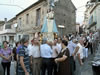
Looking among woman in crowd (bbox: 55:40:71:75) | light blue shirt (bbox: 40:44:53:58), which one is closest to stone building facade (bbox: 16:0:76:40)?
light blue shirt (bbox: 40:44:53:58)

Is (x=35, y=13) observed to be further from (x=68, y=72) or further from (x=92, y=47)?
(x=68, y=72)

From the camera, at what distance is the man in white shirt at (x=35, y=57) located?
19.0ft

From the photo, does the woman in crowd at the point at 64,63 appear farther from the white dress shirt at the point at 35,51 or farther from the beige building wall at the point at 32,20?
the beige building wall at the point at 32,20

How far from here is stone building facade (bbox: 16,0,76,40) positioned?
19.6 metres

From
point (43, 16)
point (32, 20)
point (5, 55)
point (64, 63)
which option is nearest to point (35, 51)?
point (5, 55)

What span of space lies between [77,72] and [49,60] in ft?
3.82

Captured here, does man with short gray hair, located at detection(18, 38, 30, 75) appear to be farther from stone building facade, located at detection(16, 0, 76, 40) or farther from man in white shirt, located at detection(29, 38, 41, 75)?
stone building facade, located at detection(16, 0, 76, 40)

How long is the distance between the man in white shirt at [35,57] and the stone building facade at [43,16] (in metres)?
12.9

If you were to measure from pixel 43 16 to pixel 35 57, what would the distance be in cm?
1335

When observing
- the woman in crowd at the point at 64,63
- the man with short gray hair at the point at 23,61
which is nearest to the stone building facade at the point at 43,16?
the woman in crowd at the point at 64,63

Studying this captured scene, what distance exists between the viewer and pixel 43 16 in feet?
61.4

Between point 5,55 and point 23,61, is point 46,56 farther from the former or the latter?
point 23,61

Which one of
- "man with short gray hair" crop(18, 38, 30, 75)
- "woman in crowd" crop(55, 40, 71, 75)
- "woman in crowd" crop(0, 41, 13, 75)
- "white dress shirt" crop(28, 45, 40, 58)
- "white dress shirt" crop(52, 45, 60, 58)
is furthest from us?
"white dress shirt" crop(52, 45, 60, 58)

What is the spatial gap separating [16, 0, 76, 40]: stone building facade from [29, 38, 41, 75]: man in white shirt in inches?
507
